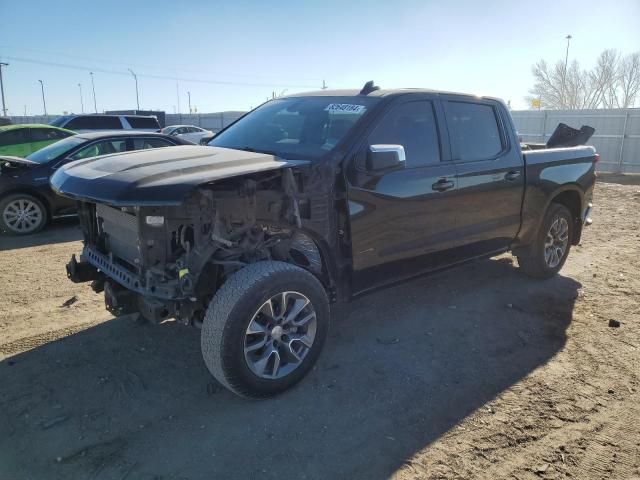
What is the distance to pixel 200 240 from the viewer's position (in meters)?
3.11

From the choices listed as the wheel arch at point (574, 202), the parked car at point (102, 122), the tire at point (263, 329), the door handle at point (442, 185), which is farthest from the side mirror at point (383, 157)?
the parked car at point (102, 122)

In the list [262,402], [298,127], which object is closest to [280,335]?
[262,402]

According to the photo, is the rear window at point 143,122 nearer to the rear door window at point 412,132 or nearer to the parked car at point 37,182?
the parked car at point 37,182

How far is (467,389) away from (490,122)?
8.72 ft

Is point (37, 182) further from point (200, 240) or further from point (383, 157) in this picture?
point (383, 157)

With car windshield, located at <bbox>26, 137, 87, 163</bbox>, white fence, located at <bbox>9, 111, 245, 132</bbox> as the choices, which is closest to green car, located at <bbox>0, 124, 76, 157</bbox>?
car windshield, located at <bbox>26, 137, 87, 163</bbox>

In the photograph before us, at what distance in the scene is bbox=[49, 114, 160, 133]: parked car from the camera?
16.9 metres

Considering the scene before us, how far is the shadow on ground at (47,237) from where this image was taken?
7.03 meters

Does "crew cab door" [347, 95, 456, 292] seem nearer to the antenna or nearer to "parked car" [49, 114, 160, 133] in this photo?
the antenna

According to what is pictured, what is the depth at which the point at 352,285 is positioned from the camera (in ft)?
12.3

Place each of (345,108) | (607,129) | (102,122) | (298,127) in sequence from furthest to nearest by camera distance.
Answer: (607,129) → (102,122) → (298,127) → (345,108)

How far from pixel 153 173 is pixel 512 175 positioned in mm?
3454

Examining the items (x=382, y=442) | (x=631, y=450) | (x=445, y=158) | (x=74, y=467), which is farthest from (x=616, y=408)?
(x=74, y=467)

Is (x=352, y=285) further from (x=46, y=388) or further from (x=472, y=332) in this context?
(x=46, y=388)
